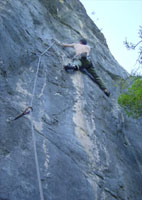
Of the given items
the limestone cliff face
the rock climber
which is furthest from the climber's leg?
the limestone cliff face

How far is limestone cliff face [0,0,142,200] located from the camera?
161 inches

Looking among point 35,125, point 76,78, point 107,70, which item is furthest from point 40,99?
point 107,70

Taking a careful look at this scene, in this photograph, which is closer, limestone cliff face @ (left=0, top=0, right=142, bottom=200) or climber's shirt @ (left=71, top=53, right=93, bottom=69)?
limestone cliff face @ (left=0, top=0, right=142, bottom=200)

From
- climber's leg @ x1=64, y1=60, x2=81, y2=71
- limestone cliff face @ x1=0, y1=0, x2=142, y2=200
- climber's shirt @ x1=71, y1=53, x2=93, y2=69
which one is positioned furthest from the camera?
climber's shirt @ x1=71, y1=53, x2=93, y2=69

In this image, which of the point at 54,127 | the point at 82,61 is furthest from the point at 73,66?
the point at 54,127

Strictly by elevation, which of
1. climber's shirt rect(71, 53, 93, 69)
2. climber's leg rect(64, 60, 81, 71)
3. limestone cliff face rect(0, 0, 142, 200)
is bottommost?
limestone cliff face rect(0, 0, 142, 200)

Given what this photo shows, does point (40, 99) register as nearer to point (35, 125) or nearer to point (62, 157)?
point (35, 125)

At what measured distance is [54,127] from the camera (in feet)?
16.4

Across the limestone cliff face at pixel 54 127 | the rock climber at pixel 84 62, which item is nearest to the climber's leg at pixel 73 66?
the rock climber at pixel 84 62

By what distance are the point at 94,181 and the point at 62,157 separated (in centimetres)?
75

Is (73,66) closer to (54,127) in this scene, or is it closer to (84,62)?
(84,62)

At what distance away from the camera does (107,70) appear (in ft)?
30.1

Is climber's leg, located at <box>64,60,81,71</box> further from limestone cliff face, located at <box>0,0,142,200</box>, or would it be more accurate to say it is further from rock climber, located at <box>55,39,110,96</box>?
limestone cliff face, located at <box>0,0,142,200</box>

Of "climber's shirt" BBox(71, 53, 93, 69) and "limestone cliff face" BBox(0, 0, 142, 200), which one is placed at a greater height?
"climber's shirt" BBox(71, 53, 93, 69)
